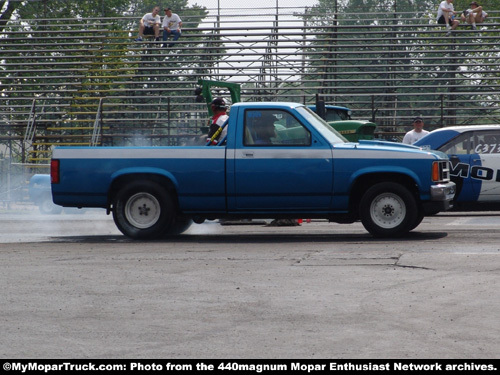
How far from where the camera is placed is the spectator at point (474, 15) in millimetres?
29047

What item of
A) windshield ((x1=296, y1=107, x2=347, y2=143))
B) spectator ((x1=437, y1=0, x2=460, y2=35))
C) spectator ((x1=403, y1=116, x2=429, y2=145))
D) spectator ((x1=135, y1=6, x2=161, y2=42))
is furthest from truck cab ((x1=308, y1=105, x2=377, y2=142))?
spectator ((x1=135, y1=6, x2=161, y2=42))

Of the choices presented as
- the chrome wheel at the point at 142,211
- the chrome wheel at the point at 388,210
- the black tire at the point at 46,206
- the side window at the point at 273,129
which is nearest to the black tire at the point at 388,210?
the chrome wheel at the point at 388,210

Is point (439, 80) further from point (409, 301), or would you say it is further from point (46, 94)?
point (409, 301)

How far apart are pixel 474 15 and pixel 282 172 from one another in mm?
20014

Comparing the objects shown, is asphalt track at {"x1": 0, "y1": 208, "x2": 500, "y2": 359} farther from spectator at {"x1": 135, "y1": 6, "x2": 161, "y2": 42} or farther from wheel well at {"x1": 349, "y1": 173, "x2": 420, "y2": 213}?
spectator at {"x1": 135, "y1": 6, "x2": 161, "y2": 42}

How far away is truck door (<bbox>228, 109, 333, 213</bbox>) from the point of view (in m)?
11.3

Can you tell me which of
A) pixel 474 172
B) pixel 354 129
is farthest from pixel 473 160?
pixel 354 129

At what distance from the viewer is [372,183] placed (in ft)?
37.5

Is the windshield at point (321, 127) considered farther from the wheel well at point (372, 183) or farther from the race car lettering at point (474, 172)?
the race car lettering at point (474, 172)

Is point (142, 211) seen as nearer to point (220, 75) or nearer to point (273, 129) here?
point (273, 129)

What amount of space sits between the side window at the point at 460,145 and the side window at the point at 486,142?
0.10 m

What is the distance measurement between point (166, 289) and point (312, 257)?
7.78 feet

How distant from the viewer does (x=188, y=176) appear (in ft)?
37.8
